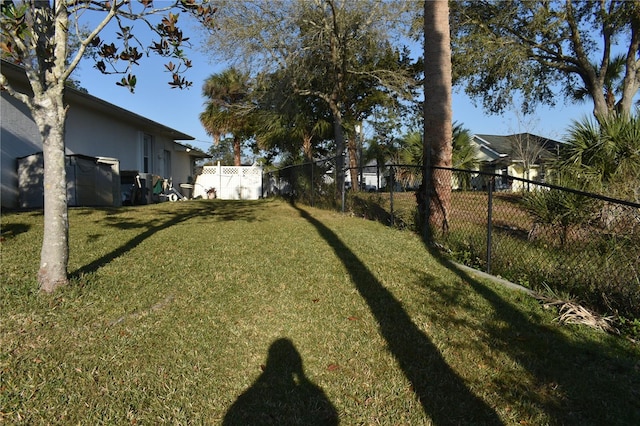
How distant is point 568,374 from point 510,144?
98.7 feet

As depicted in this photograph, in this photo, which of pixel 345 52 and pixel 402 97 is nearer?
pixel 345 52

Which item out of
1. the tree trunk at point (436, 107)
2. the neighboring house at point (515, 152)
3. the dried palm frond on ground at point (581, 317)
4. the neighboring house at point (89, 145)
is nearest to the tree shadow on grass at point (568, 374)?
the dried palm frond on ground at point (581, 317)

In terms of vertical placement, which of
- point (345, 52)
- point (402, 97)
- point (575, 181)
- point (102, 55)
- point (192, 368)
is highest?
point (345, 52)

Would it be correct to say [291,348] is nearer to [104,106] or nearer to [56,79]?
[56,79]

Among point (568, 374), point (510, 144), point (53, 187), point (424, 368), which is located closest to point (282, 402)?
point (424, 368)

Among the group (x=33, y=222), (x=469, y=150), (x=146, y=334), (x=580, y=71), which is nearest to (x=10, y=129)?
(x=33, y=222)

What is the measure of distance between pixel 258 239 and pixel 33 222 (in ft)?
14.3

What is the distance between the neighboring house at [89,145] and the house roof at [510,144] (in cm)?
1746

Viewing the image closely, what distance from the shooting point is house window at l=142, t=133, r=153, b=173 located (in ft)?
62.8

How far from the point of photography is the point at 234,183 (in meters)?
24.0

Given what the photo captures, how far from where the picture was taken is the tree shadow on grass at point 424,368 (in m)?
2.64

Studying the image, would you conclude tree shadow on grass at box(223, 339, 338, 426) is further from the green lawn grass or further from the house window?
the house window

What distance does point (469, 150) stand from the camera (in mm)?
17531

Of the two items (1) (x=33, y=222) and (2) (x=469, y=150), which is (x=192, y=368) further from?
(2) (x=469, y=150)
